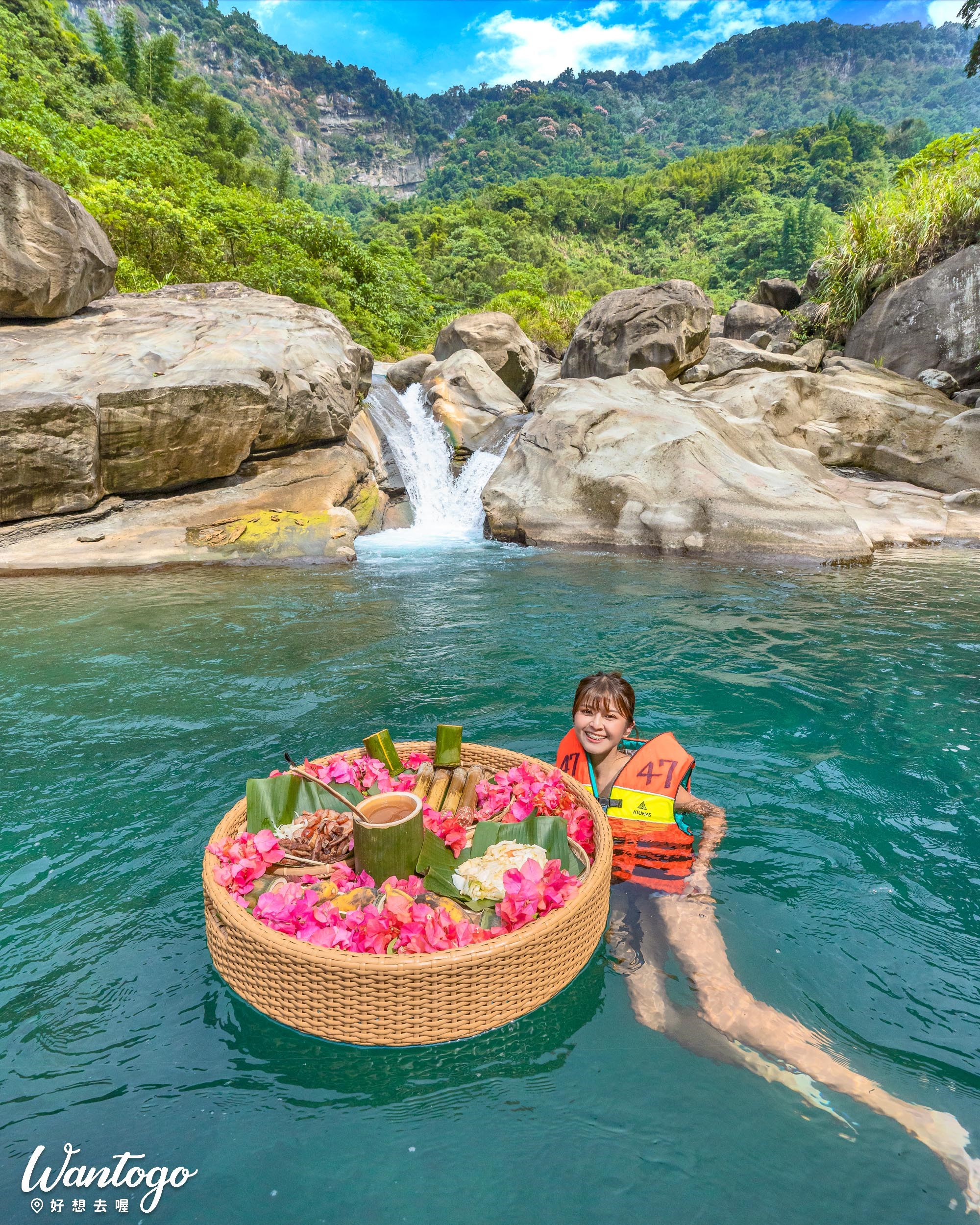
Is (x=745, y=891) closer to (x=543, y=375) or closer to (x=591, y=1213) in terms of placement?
(x=591, y=1213)

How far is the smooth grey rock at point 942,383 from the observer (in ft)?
40.9

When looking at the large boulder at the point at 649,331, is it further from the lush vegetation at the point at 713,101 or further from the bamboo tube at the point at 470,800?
the lush vegetation at the point at 713,101

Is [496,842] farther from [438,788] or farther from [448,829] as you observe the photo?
[438,788]

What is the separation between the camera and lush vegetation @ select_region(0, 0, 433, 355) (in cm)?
1444

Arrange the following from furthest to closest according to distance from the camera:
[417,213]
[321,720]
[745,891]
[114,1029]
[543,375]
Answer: [417,213]
[543,375]
[321,720]
[745,891]
[114,1029]

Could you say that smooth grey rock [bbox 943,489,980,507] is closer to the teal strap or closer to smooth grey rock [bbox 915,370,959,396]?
smooth grey rock [bbox 915,370,959,396]

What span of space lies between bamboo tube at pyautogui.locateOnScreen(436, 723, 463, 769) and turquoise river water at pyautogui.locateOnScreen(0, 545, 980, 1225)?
0.85 meters

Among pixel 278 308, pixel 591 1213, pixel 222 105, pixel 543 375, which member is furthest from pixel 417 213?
pixel 591 1213

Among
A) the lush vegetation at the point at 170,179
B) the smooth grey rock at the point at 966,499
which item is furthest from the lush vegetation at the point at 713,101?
the smooth grey rock at the point at 966,499

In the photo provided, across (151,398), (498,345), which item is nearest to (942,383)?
(498,345)

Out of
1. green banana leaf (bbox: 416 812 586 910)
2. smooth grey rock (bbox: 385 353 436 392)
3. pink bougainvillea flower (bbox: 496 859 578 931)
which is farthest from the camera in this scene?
smooth grey rock (bbox: 385 353 436 392)

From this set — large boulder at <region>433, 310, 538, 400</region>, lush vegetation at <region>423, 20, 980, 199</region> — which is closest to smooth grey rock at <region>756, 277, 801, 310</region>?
large boulder at <region>433, 310, 538, 400</region>

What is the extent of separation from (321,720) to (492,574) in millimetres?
4197

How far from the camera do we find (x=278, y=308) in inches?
→ 470
